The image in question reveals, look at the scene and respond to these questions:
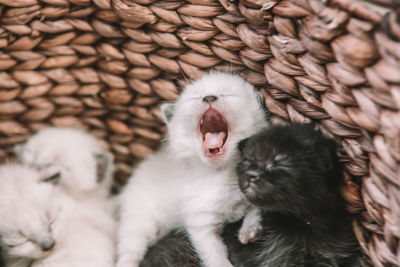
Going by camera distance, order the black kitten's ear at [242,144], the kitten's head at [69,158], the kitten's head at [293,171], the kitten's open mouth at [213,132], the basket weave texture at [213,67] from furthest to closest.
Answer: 1. the kitten's head at [69,158]
2. the kitten's open mouth at [213,132]
3. the black kitten's ear at [242,144]
4. the kitten's head at [293,171]
5. the basket weave texture at [213,67]

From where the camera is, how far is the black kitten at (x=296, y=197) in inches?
56.9

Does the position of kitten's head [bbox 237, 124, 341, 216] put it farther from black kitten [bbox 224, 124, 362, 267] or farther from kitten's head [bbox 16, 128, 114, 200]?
kitten's head [bbox 16, 128, 114, 200]

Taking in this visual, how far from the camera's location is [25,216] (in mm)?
1773

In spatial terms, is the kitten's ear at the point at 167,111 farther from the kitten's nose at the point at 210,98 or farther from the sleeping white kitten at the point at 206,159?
the kitten's nose at the point at 210,98

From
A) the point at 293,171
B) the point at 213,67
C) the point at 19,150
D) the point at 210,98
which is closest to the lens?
the point at 293,171

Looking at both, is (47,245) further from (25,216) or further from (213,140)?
(213,140)

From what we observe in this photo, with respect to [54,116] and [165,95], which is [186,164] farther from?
[54,116]

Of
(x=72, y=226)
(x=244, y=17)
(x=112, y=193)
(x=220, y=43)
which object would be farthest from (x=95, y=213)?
(x=244, y=17)

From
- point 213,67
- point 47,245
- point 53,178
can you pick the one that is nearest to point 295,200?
point 213,67

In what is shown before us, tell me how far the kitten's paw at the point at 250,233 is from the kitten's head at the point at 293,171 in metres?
0.15

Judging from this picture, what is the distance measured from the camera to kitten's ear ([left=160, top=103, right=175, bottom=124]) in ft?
6.32

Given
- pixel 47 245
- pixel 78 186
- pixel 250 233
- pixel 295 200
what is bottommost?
pixel 78 186

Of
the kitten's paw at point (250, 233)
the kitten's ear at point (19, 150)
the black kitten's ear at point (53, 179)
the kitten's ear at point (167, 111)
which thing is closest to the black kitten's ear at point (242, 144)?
the kitten's paw at point (250, 233)

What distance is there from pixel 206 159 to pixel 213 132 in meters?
0.12
